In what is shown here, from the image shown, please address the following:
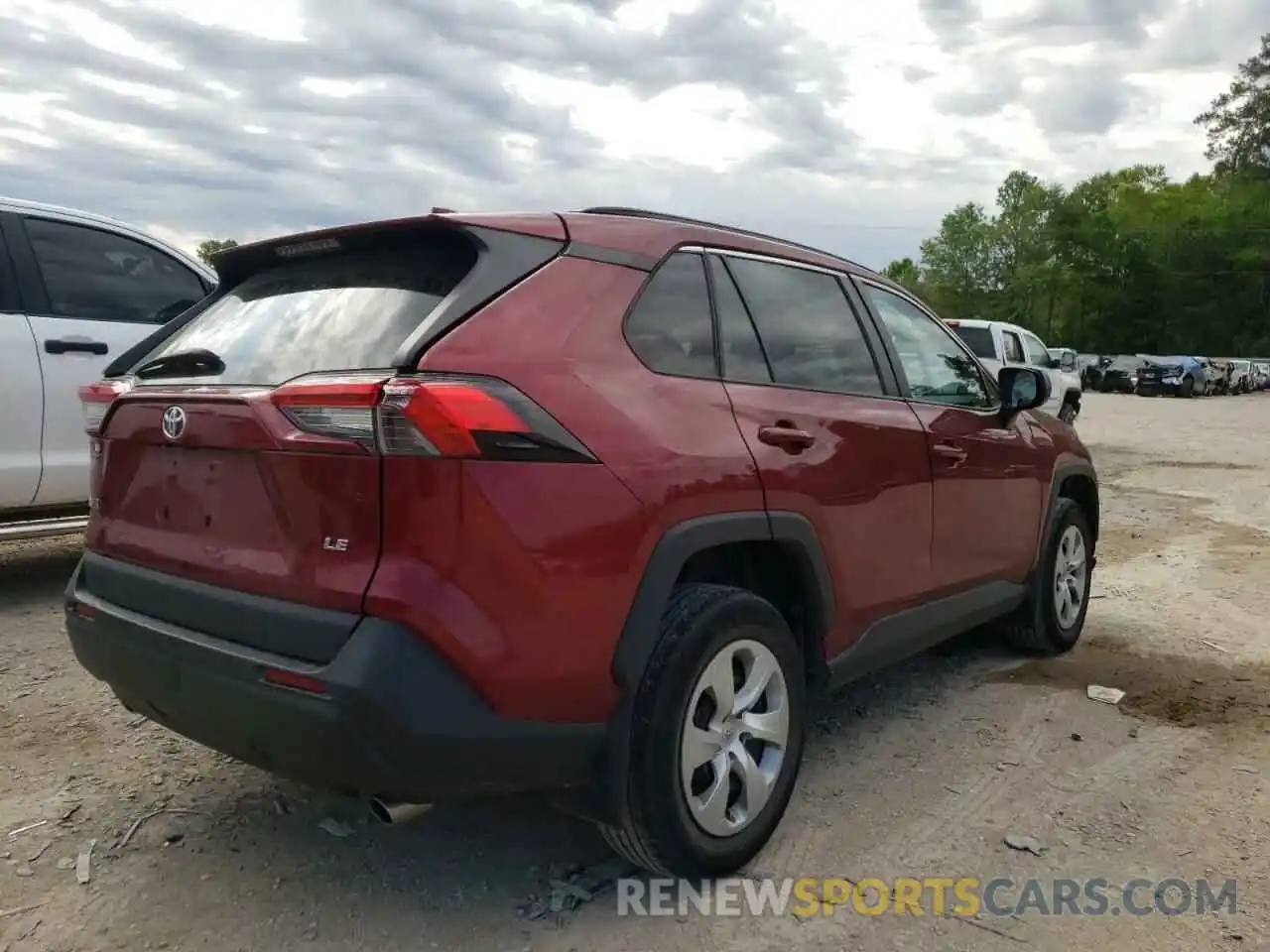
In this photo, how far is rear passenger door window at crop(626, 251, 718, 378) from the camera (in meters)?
2.64

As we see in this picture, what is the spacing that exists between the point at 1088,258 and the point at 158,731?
228ft

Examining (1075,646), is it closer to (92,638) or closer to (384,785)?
(384,785)

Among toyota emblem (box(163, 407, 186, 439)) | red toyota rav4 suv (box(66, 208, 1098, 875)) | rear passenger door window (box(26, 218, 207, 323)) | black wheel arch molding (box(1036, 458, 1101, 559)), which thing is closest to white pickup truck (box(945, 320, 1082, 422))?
black wheel arch molding (box(1036, 458, 1101, 559))

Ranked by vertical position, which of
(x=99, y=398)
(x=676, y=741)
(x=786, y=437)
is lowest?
(x=676, y=741)

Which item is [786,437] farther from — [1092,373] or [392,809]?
[1092,373]

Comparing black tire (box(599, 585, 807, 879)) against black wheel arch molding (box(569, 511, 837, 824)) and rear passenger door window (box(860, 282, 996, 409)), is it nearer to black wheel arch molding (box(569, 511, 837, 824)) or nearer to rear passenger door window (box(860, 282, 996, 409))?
black wheel arch molding (box(569, 511, 837, 824))

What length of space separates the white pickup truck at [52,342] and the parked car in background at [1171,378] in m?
36.9

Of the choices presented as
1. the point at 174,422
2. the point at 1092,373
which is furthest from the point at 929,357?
the point at 1092,373

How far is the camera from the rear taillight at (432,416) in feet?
7.04

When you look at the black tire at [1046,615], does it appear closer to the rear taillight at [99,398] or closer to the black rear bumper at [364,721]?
the black rear bumper at [364,721]

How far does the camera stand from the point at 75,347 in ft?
16.8

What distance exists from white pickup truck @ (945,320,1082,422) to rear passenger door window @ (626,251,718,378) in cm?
1076

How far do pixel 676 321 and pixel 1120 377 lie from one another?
129ft

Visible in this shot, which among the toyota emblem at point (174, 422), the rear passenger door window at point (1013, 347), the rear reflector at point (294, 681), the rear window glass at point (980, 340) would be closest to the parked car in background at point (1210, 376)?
the rear passenger door window at point (1013, 347)
